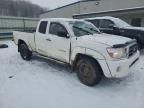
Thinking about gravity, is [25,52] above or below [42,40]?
below

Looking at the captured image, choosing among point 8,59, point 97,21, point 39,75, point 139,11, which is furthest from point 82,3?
point 39,75

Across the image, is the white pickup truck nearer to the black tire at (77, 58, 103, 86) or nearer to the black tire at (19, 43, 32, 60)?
the black tire at (77, 58, 103, 86)

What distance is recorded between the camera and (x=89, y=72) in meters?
4.56

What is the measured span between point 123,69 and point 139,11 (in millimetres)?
11568

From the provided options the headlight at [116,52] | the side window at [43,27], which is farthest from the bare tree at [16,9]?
the headlight at [116,52]

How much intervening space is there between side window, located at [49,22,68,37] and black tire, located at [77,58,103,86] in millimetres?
1139

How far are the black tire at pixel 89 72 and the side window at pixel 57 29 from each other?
3.74 ft

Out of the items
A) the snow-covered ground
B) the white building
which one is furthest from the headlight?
the white building

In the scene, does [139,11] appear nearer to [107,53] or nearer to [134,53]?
[134,53]

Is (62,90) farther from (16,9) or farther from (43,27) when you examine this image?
(16,9)

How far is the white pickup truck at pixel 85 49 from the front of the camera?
13.4 ft

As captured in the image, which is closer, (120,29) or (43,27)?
(43,27)

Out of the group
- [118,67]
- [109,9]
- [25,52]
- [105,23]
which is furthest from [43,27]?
[109,9]

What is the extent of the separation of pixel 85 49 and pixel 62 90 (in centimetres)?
124
